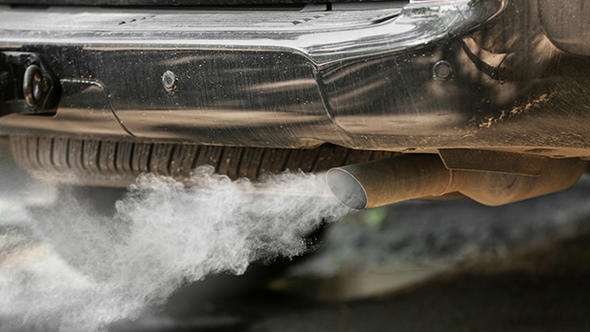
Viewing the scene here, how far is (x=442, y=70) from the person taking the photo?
4.07 ft

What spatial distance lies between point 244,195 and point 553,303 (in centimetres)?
187

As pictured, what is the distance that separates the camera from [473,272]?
12.4 ft

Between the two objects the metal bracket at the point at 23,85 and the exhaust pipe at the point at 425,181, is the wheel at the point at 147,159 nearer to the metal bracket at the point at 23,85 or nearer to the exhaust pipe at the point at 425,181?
the exhaust pipe at the point at 425,181

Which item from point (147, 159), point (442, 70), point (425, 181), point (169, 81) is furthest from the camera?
point (147, 159)

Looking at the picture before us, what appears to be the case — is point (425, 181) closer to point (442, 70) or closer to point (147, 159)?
point (442, 70)

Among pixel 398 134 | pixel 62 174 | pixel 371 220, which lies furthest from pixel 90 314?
pixel 371 220

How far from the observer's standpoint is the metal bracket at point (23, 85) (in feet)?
5.15

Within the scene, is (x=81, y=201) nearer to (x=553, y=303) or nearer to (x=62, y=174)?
(x=62, y=174)

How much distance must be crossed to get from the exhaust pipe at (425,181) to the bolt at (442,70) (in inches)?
12.2

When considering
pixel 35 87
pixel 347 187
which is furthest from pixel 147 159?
pixel 347 187

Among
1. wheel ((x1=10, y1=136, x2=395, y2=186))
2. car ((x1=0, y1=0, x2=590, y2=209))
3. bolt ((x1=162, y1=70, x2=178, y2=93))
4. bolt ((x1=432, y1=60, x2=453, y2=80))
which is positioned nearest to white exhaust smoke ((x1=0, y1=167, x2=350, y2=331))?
wheel ((x1=10, y1=136, x2=395, y2=186))

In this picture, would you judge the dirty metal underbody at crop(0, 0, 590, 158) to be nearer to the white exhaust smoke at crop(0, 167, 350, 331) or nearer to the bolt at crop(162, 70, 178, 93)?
the bolt at crop(162, 70, 178, 93)

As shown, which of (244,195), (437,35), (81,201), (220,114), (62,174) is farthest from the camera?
(81,201)

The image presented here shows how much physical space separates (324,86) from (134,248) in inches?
44.9
